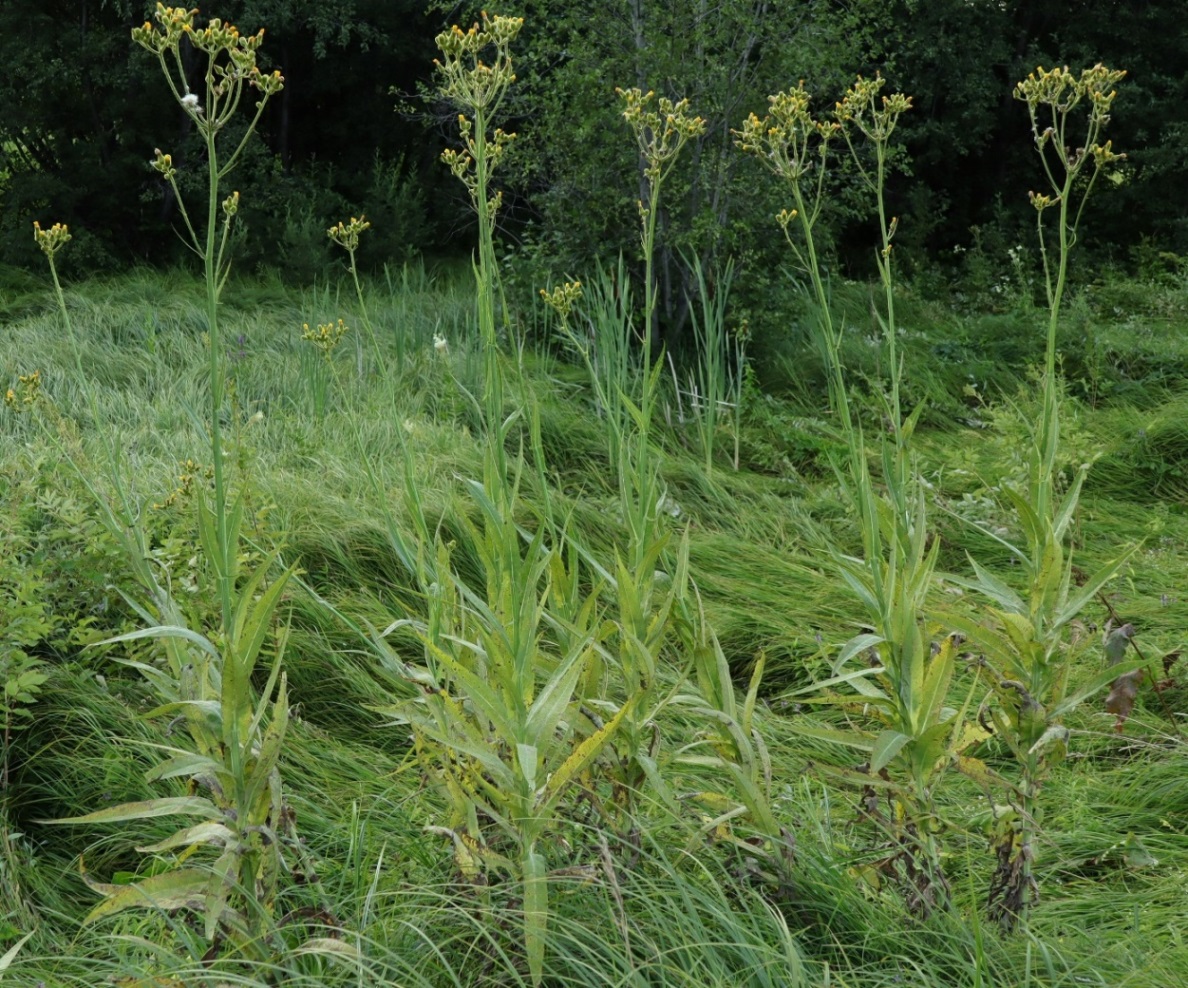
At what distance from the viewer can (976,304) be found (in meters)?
9.12

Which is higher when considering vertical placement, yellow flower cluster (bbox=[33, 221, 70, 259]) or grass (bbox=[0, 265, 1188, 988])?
yellow flower cluster (bbox=[33, 221, 70, 259])

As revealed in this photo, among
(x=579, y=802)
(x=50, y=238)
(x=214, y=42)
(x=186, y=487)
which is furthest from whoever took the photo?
(x=186, y=487)

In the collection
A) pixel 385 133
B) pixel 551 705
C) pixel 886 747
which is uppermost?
pixel 551 705

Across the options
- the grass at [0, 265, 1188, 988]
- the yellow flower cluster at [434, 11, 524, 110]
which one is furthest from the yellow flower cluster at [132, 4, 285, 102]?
the grass at [0, 265, 1188, 988]

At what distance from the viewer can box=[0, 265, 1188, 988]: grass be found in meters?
1.59

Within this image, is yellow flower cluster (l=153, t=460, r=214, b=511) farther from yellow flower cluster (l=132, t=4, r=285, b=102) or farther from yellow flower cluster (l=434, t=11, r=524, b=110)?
yellow flower cluster (l=434, t=11, r=524, b=110)

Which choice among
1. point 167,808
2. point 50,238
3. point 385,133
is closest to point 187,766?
point 167,808

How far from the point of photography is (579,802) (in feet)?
5.80

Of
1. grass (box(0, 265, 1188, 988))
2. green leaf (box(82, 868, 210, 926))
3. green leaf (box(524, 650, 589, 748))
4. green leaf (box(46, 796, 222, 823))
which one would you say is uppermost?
green leaf (box(524, 650, 589, 748))

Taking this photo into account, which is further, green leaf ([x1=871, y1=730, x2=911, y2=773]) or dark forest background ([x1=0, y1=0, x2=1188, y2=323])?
dark forest background ([x1=0, y1=0, x2=1188, y2=323])

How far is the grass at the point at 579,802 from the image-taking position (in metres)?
1.59

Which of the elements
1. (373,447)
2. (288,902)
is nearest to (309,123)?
(373,447)

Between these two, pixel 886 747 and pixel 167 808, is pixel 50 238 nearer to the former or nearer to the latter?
A: pixel 167 808

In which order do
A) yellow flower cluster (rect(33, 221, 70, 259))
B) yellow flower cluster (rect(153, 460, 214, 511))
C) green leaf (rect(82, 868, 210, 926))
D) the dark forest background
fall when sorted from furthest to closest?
the dark forest background → yellow flower cluster (rect(153, 460, 214, 511)) → yellow flower cluster (rect(33, 221, 70, 259)) → green leaf (rect(82, 868, 210, 926))
